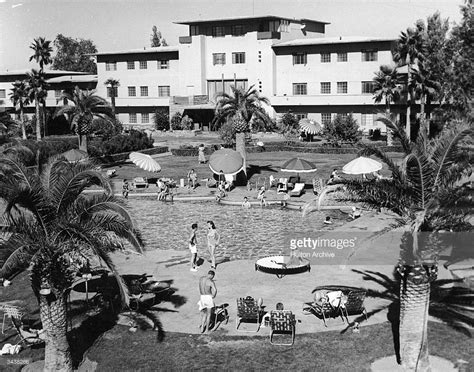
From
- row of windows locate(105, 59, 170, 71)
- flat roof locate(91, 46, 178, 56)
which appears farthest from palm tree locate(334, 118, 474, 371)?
row of windows locate(105, 59, 170, 71)

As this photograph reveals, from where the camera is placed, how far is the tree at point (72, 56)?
12000 centimetres

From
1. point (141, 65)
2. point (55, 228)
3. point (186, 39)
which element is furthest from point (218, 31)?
point (55, 228)

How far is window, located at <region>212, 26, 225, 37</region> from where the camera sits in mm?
72125

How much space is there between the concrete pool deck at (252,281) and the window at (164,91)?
5503 centimetres

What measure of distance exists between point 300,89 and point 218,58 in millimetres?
10108

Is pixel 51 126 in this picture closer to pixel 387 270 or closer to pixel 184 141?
pixel 184 141

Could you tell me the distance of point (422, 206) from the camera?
40.4ft

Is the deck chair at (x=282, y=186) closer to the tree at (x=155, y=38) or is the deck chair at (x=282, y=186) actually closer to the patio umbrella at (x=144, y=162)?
the patio umbrella at (x=144, y=162)

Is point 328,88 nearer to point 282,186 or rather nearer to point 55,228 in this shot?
point 282,186

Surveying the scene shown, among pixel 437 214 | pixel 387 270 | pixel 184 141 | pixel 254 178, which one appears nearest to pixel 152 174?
pixel 254 178

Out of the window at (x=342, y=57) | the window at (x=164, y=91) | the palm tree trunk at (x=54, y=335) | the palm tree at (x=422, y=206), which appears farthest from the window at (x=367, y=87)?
the palm tree trunk at (x=54, y=335)

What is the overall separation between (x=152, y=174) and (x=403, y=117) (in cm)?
3031

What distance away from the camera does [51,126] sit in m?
71.6

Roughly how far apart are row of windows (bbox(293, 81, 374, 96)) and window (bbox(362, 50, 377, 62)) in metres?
2.26
